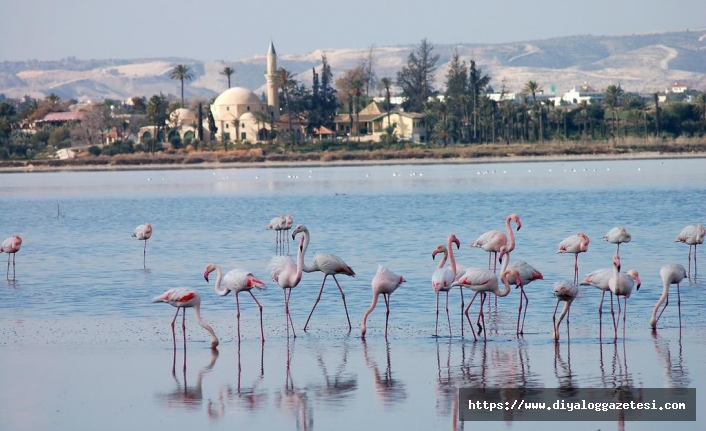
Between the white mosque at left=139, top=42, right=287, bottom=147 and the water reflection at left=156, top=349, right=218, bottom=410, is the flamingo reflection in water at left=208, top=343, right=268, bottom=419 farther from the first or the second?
the white mosque at left=139, top=42, right=287, bottom=147

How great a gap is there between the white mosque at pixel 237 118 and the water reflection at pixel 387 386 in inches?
4000

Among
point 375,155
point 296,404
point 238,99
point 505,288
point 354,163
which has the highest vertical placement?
point 238,99

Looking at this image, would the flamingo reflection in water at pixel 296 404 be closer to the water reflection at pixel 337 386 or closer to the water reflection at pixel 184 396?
the water reflection at pixel 337 386

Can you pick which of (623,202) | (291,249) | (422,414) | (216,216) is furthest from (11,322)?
(623,202)

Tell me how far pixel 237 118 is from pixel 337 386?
11397 cm

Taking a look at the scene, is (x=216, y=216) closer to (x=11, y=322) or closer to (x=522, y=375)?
(x=11, y=322)

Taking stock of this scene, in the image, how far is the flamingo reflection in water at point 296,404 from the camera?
9953 mm

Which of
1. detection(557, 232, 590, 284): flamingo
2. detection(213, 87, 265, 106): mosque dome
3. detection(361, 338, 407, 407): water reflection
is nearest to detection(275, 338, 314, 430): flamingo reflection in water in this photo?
detection(361, 338, 407, 407): water reflection

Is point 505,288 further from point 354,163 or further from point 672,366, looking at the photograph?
point 354,163

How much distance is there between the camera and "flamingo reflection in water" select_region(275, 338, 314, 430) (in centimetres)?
995

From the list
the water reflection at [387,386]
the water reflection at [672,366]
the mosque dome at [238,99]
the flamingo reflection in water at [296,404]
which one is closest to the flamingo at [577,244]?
the water reflection at [672,366]

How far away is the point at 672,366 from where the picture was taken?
1155 centimetres

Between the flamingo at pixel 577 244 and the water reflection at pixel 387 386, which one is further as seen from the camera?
the flamingo at pixel 577 244

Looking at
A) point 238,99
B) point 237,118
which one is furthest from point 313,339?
point 238,99
